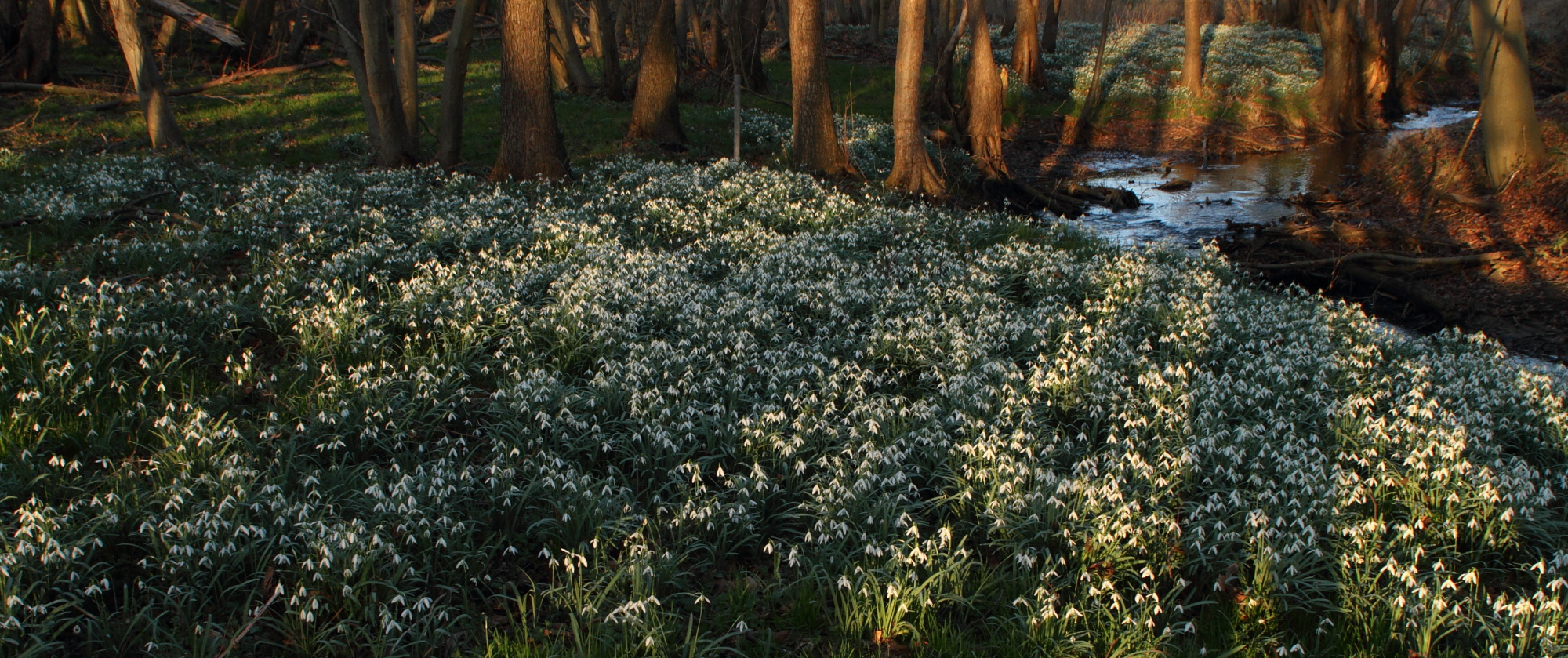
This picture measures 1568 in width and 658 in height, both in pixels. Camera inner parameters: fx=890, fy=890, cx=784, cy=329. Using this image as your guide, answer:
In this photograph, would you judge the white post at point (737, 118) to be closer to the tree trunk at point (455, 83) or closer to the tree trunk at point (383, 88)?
the tree trunk at point (455, 83)

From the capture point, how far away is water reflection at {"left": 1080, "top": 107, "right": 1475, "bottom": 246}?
16.0m

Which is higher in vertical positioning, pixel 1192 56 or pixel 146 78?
pixel 1192 56

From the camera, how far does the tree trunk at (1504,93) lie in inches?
572

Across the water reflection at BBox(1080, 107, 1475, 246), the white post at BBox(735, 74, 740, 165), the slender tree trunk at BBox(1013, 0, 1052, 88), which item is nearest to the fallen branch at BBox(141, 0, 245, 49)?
the white post at BBox(735, 74, 740, 165)

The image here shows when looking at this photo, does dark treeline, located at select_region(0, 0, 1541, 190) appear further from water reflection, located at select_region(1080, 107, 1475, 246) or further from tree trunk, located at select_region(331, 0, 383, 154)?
water reflection, located at select_region(1080, 107, 1475, 246)

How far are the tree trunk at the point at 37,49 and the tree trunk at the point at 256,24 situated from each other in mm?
5028

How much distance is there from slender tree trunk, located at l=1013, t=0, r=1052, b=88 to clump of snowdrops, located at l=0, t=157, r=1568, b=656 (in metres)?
19.9

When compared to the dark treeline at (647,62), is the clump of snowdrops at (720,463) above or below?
below

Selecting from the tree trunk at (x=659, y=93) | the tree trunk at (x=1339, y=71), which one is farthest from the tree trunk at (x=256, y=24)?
the tree trunk at (x=1339, y=71)

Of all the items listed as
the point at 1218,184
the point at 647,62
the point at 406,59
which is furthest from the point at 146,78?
the point at 1218,184

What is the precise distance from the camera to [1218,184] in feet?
66.7

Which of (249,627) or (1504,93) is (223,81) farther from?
(1504,93)

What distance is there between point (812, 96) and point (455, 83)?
5976mm

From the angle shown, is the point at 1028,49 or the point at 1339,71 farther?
the point at 1028,49
